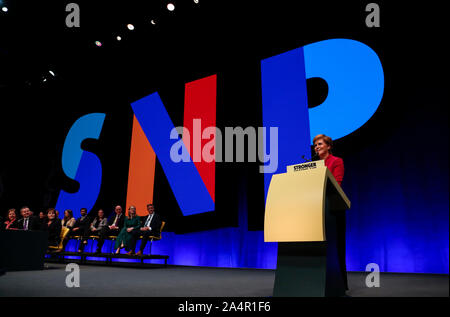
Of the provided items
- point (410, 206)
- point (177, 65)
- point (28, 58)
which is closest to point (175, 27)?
point (177, 65)

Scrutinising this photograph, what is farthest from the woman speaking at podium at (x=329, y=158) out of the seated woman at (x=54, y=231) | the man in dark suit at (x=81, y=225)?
the man in dark suit at (x=81, y=225)

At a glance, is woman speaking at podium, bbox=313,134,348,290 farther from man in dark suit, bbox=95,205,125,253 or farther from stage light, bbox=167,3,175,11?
man in dark suit, bbox=95,205,125,253

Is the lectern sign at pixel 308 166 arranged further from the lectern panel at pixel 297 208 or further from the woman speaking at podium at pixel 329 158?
the woman speaking at podium at pixel 329 158

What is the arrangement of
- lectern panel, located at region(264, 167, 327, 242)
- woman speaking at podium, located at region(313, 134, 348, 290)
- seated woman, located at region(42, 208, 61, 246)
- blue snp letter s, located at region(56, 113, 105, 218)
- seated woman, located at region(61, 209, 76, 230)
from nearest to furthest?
1. lectern panel, located at region(264, 167, 327, 242)
2. woman speaking at podium, located at region(313, 134, 348, 290)
3. seated woman, located at region(42, 208, 61, 246)
4. seated woman, located at region(61, 209, 76, 230)
5. blue snp letter s, located at region(56, 113, 105, 218)

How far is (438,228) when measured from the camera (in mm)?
4727

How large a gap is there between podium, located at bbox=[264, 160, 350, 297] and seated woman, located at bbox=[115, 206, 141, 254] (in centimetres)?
486

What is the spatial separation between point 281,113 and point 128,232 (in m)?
3.73

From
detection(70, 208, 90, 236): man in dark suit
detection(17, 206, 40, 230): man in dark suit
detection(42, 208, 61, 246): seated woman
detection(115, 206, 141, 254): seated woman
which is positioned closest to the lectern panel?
detection(115, 206, 141, 254): seated woman

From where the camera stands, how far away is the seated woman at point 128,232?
6793mm

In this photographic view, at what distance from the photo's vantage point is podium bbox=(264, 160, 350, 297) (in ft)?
Answer: 7.42

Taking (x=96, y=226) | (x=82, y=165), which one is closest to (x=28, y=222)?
(x=96, y=226)

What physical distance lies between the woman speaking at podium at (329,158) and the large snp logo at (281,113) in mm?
2618

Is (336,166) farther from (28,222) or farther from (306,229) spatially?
(28,222)

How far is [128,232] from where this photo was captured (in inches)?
270
